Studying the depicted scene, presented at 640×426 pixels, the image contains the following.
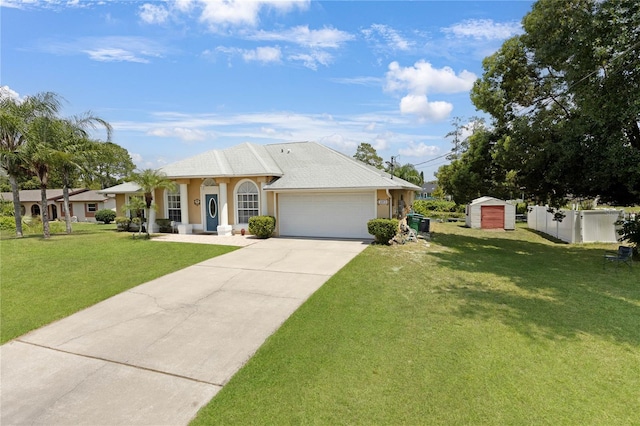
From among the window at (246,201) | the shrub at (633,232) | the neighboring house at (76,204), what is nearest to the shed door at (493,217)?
the shrub at (633,232)

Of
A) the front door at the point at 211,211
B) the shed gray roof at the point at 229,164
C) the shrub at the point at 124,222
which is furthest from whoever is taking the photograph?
the shrub at the point at 124,222

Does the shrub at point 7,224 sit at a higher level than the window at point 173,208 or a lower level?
lower

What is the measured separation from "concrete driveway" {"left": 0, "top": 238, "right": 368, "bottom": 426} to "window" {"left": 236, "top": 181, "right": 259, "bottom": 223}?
8.53m

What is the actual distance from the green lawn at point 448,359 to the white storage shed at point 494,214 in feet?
54.2

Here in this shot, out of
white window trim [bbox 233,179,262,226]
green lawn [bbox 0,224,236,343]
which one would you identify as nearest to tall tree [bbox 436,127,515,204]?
white window trim [bbox 233,179,262,226]

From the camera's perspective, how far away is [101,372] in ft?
14.4

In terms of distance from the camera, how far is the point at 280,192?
16.6 meters

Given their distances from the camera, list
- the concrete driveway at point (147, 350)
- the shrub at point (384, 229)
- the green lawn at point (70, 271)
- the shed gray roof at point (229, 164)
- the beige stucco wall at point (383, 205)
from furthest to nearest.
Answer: the shed gray roof at point (229, 164) → the beige stucco wall at point (383, 205) → the shrub at point (384, 229) → the green lawn at point (70, 271) → the concrete driveway at point (147, 350)

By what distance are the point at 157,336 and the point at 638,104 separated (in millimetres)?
13259

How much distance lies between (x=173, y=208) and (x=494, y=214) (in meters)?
22.0

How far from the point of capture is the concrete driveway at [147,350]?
369 cm

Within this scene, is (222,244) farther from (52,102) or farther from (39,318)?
(52,102)

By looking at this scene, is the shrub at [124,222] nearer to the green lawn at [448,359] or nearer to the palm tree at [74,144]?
the palm tree at [74,144]

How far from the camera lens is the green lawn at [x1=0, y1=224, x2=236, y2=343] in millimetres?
6688
